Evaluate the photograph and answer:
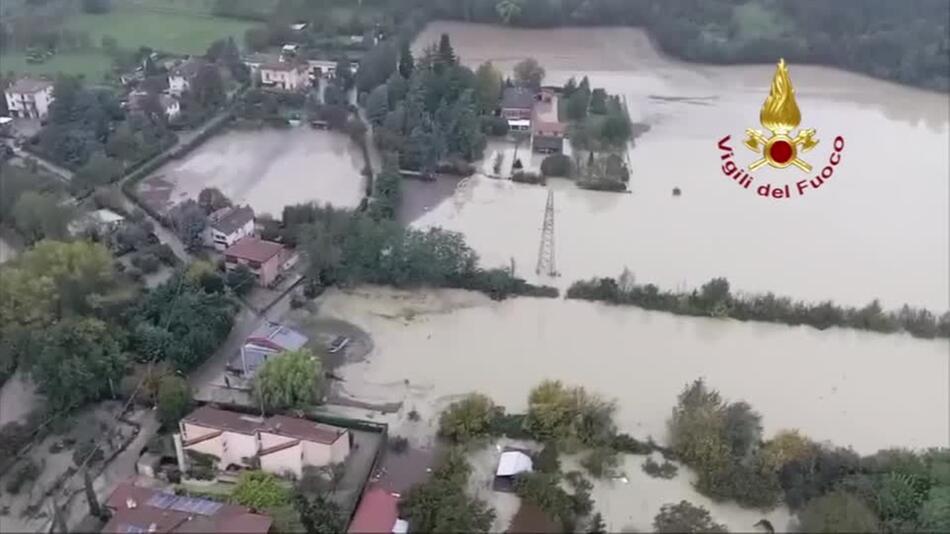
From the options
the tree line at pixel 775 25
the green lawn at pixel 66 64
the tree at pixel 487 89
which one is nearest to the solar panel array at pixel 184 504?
the tree at pixel 487 89

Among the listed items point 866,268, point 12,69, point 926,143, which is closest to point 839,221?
point 866,268

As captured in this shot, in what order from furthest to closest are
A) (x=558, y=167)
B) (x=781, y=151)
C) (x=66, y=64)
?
(x=66, y=64)
(x=558, y=167)
(x=781, y=151)

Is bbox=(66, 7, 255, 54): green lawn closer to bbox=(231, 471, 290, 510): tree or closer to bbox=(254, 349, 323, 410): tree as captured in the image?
bbox=(254, 349, 323, 410): tree

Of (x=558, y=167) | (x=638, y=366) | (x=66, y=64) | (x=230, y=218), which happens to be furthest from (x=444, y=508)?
(x=66, y=64)

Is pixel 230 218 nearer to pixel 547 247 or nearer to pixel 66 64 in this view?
pixel 547 247

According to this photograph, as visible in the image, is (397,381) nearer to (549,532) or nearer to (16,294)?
(549,532)

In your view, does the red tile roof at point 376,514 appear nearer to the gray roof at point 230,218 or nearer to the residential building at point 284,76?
the gray roof at point 230,218
